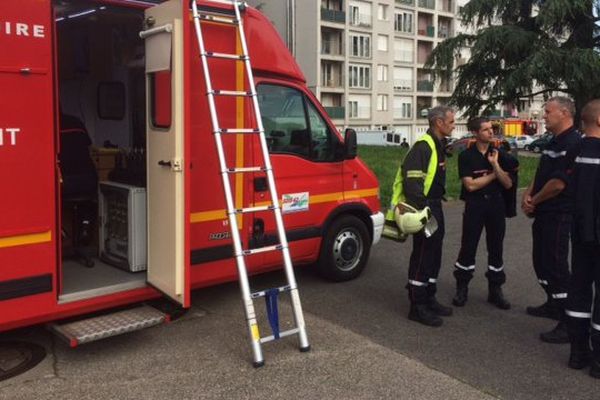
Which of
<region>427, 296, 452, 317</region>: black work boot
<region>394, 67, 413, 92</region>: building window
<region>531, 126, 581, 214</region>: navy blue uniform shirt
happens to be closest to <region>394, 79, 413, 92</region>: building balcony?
<region>394, 67, 413, 92</region>: building window

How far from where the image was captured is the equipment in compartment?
5.18m

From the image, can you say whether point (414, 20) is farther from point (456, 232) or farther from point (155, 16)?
point (155, 16)

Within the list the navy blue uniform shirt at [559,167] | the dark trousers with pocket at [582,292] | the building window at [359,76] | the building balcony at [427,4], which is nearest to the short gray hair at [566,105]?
the navy blue uniform shirt at [559,167]

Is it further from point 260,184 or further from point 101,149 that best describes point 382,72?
point 260,184

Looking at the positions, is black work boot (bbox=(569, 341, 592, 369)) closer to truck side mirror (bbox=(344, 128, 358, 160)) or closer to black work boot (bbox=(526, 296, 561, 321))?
black work boot (bbox=(526, 296, 561, 321))

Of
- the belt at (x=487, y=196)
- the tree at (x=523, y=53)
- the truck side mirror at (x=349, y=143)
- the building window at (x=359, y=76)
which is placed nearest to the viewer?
the belt at (x=487, y=196)

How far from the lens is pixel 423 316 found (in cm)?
526

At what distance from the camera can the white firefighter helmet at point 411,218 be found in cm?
498

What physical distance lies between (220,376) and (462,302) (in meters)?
2.59

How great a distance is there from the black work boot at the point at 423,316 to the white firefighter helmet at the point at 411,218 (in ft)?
2.32

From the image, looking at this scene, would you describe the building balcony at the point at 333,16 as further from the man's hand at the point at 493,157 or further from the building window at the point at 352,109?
the man's hand at the point at 493,157

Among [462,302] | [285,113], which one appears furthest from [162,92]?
[462,302]

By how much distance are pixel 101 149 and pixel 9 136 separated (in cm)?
261

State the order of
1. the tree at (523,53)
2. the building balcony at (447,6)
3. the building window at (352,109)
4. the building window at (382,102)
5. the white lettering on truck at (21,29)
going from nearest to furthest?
the white lettering on truck at (21,29) < the tree at (523,53) < the building window at (352,109) < the building window at (382,102) < the building balcony at (447,6)
